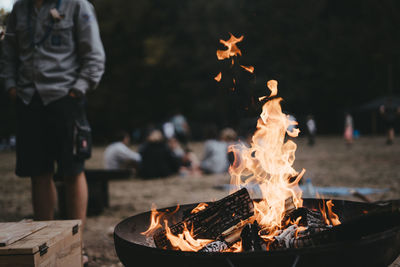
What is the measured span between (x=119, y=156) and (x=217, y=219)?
220 inches

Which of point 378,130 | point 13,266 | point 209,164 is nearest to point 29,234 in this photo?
point 13,266

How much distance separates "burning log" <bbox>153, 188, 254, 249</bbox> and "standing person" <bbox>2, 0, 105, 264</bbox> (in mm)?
920

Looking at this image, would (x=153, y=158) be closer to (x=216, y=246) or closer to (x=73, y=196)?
(x=73, y=196)

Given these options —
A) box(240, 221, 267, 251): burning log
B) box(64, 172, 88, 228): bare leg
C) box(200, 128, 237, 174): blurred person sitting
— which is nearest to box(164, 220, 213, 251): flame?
box(240, 221, 267, 251): burning log

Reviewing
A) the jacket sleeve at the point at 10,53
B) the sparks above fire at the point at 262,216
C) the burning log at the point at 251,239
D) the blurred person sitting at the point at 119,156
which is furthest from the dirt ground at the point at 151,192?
the jacket sleeve at the point at 10,53

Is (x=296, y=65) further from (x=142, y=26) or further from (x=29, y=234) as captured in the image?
(x=29, y=234)

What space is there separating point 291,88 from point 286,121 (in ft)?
95.6

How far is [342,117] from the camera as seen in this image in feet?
99.9

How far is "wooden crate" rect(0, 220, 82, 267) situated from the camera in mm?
1637

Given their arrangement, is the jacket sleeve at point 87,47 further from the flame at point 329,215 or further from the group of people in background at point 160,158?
the group of people in background at point 160,158

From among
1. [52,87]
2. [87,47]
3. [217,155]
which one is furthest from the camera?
[217,155]

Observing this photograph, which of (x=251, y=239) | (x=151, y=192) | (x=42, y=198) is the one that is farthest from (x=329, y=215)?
(x=151, y=192)

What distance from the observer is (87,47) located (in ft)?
8.98

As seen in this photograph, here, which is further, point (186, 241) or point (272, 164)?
point (272, 164)
